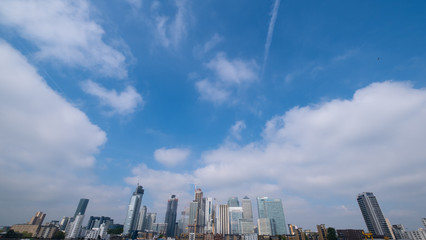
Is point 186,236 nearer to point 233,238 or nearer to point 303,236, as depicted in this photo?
point 233,238

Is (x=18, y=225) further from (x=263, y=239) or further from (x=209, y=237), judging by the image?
(x=263, y=239)

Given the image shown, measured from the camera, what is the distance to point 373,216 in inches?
7411

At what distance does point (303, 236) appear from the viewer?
133 meters

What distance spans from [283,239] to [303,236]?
14.3 m

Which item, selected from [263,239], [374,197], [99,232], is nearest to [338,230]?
[263,239]

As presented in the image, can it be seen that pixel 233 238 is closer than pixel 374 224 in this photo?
Yes

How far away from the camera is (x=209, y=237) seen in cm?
15188

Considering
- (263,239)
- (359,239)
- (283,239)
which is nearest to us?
(359,239)

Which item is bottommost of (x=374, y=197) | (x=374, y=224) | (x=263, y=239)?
(x=263, y=239)

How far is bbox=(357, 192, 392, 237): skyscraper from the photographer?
180 meters

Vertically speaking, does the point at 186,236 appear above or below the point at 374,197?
below

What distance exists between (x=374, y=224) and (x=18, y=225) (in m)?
347

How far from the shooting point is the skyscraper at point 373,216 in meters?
180

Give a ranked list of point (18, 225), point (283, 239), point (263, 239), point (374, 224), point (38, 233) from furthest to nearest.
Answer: point (374, 224) < point (18, 225) < point (38, 233) < point (263, 239) < point (283, 239)
